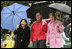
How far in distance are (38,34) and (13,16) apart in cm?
251

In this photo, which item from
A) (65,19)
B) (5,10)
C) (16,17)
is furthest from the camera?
(65,19)

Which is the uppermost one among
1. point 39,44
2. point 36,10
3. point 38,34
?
point 36,10

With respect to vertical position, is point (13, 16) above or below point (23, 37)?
above

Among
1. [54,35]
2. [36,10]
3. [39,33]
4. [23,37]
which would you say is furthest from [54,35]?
[36,10]

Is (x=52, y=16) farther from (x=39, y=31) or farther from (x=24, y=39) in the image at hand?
(x=24, y=39)

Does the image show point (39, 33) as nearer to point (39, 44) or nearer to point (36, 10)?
point (39, 44)

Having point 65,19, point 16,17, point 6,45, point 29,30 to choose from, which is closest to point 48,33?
point 29,30

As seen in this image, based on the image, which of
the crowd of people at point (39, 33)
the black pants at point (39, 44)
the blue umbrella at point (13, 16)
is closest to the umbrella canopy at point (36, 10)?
the blue umbrella at point (13, 16)

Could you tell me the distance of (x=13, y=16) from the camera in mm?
7484

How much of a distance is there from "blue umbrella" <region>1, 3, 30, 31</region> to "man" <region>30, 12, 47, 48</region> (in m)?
1.86

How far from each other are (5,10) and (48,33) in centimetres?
300

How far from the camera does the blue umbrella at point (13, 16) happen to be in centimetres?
727

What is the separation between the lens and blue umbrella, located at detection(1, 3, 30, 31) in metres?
7.27

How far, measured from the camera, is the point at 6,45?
7.65 metres
